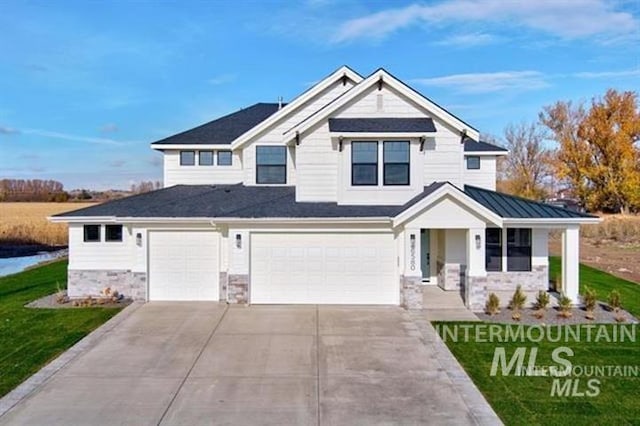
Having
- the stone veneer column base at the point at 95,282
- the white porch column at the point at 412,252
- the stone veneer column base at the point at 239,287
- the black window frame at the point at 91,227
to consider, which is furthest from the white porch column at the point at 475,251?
the black window frame at the point at 91,227

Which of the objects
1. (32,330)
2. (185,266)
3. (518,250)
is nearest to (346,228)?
(185,266)

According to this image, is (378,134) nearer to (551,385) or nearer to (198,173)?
(198,173)

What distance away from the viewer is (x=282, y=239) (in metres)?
14.1

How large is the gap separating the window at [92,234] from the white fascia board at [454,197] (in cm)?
947

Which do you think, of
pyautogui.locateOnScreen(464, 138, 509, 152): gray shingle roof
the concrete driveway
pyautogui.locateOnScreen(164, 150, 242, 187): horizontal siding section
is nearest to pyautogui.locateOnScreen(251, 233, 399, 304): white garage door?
the concrete driveway

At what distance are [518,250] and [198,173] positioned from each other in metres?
12.1

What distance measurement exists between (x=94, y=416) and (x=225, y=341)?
3.83 meters

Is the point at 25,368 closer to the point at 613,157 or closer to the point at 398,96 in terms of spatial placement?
the point at 398,96

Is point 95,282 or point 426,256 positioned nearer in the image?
point 95,282

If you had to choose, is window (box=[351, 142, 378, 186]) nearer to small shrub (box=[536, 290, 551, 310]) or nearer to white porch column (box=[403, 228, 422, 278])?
white porch column (box=[403, 228, 422, 278])

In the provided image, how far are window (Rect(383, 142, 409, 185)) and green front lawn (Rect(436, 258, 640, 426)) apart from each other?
4.97 metres

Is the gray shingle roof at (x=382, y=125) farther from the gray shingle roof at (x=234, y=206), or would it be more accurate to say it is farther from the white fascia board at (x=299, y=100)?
the white fascia board at (x=299, y=100)

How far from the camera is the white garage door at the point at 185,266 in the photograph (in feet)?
47.7

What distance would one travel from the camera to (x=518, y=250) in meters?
15.7
